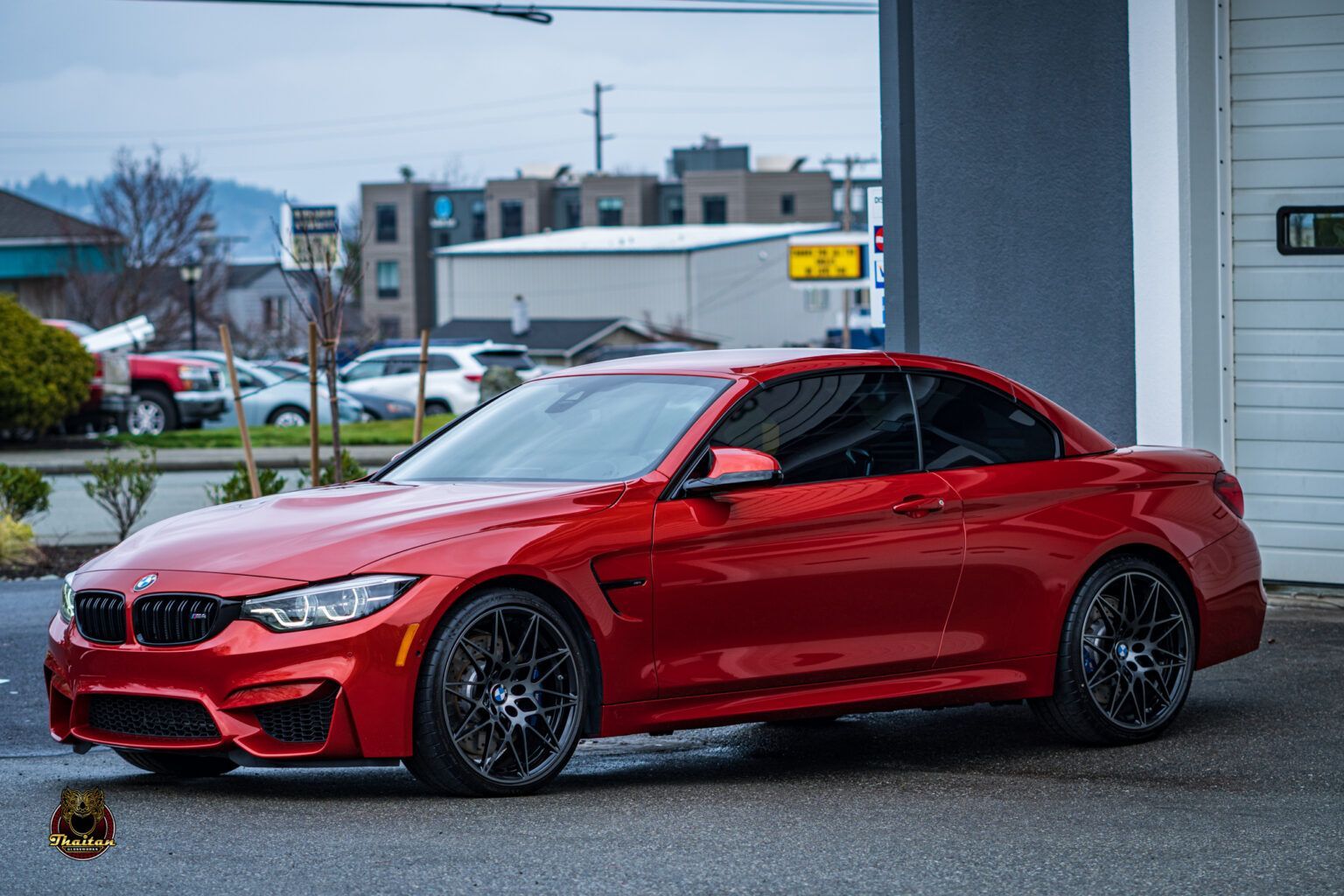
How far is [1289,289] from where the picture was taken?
10.6 meters

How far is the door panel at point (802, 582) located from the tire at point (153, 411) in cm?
2483

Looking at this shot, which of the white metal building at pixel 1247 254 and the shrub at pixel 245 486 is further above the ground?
the white metal building at pixel 1247 254

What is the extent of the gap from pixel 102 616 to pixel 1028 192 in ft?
22.3

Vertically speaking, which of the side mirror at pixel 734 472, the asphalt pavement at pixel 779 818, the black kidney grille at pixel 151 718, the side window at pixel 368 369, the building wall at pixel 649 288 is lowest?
the asphalt pavement at pixel 779 818

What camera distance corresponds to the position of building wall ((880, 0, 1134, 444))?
1085 cm

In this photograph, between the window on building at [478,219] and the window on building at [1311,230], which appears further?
the window on building at [478,219]

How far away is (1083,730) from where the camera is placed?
689 centimetres

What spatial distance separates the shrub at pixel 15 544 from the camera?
1333 centimetres

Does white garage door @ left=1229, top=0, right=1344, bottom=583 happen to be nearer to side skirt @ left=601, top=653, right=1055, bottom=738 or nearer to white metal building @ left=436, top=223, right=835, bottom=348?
side skirt @ left=601, top=653, right=1055, bottom=738

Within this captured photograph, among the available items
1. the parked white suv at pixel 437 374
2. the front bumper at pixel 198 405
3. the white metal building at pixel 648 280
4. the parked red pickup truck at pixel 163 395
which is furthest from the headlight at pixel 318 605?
the white metal building at pixel 648 280

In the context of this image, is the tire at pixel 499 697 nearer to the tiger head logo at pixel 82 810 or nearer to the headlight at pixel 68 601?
the tiger head logo at pixel 82 810

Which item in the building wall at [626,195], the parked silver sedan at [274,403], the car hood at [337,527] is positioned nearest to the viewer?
the car hood at [337,527]

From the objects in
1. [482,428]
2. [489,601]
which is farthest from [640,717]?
[482,428]

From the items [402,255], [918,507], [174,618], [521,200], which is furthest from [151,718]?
[521,200]
